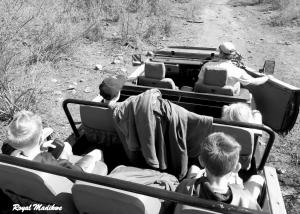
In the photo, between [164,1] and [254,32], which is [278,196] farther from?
[164,1]

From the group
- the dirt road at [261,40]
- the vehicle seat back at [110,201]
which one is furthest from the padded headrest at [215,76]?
the vehicle seat back at [110,201]

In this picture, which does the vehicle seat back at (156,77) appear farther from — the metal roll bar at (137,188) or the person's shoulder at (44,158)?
the metal roll bar at (137,188)

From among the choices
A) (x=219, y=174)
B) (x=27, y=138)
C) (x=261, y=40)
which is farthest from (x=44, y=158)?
(x=261, y=40)

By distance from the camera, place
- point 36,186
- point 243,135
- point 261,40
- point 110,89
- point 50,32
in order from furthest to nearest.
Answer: point 261,40
point 50,32
point 110,89
point 243,135
point 36,186

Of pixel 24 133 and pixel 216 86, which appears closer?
pixel 24 133

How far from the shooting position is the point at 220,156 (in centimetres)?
201

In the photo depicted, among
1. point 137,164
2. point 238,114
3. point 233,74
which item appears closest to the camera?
point 238,114

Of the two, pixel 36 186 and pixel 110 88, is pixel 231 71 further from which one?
pixel 36 186

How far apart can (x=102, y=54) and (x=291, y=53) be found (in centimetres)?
421

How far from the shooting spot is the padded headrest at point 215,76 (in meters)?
3.58

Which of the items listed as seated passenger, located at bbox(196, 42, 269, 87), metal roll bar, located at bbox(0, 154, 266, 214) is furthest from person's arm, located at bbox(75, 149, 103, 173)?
seated passenger, located at bbox(196, 42, 269, 87)

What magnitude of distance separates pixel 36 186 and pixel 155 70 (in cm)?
208

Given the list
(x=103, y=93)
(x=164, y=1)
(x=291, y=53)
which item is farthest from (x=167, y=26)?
(x=103, y=93)

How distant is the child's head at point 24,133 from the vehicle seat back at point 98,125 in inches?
30.8
